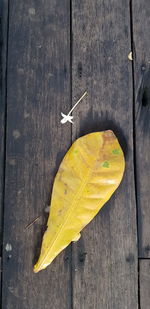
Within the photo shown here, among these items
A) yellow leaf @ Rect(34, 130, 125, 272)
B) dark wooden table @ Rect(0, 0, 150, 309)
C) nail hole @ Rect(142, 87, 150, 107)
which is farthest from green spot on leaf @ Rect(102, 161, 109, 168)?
nail hole @ Rect(142, 87, 150, 107)

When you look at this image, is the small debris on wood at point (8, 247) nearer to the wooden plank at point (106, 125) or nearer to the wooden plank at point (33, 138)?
the wooden plank at point (33, 138)

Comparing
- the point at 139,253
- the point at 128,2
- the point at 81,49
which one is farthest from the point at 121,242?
the point at 128,2

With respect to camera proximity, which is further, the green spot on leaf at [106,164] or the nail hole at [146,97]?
the nail hole at [146,97]

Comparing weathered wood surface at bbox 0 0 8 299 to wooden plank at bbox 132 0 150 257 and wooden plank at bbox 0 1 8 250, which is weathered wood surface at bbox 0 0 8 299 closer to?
wooden plank at bbox 0 1 8 250

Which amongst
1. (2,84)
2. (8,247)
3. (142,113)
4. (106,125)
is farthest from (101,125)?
(8,247)

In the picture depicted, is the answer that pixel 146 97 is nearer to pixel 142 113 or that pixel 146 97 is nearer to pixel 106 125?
pixel 142 113

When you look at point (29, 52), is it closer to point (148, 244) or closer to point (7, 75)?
point (7, 75)

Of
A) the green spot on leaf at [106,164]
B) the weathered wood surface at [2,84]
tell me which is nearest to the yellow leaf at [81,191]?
the green spot on leaf at [106,164]
